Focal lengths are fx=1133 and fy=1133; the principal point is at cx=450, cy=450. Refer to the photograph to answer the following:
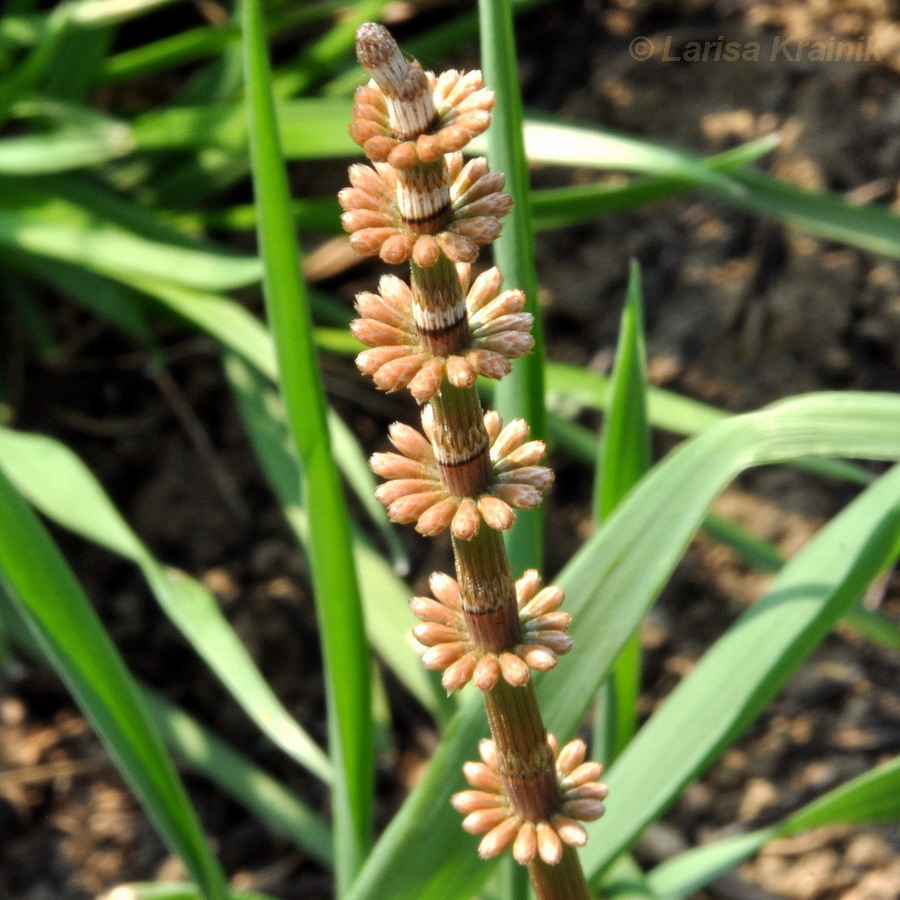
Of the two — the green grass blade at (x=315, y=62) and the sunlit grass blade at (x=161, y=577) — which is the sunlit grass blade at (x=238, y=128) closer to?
the green grass blade at (x=315, y=62)

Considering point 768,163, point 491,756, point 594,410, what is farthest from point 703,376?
point 491,756

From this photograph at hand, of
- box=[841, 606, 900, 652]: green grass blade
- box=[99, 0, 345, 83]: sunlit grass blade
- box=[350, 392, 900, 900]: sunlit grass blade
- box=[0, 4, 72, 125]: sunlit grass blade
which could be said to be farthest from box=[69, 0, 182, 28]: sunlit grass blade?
box=[841, 606, 900, 652]: green grass blade

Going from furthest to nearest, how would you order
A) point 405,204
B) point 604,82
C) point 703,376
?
point 604,82 < point 703,376 < point 405,204

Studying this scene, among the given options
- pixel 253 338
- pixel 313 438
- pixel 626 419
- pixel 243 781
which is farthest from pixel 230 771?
pixel 626 419

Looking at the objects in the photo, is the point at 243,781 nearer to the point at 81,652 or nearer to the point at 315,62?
the point at 81,652

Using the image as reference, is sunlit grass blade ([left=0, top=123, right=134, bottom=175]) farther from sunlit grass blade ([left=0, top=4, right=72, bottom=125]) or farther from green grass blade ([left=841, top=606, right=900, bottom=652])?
green grass blade ([left=841, top=606, right=900, bottom=652])

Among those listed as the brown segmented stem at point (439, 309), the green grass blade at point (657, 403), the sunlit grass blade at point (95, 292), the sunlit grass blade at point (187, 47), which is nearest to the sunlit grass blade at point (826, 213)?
the green grass blade at point (657, 403)

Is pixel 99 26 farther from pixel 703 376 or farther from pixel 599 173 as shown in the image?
pixel 703 376
